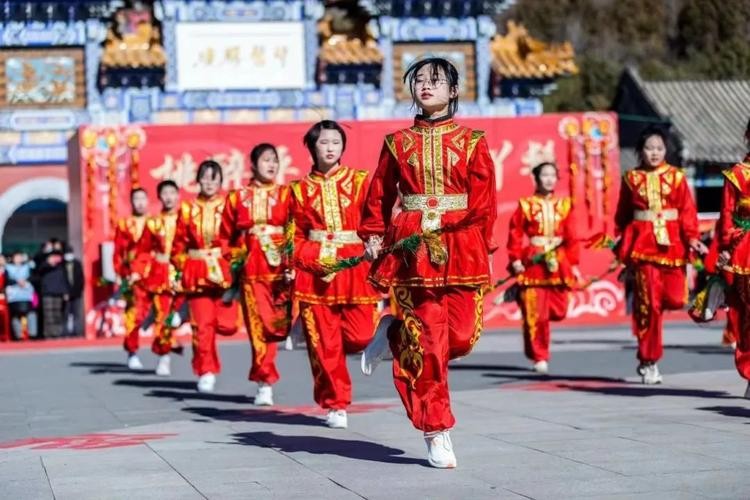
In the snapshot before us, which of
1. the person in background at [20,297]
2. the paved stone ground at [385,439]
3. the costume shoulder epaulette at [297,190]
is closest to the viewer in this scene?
the paved stone ground at [385,439]

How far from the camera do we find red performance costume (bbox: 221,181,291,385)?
10.2 meters

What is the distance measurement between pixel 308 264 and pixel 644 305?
2885 millimetres

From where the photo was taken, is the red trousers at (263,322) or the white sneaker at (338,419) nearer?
the white sneaker at (338,419)

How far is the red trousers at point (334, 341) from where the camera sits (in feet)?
28.2

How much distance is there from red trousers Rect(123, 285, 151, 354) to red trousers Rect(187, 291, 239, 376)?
9.99 feet

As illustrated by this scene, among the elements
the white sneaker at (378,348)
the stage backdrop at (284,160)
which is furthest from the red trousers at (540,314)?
the stage backdrop at (284,160)

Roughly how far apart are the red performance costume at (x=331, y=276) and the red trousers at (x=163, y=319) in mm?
4121

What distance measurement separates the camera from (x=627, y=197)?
10875 millimetres

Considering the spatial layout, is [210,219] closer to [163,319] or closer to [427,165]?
[163,319]

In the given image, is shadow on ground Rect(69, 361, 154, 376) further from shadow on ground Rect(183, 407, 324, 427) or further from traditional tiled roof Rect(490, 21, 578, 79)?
traditional tiled roof Rect(490, 21, 578, 79)

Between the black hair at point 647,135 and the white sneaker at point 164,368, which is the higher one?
the black hair at point 647,135

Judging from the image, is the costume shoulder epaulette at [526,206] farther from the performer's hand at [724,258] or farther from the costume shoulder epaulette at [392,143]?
the costume shoulder epaulette at [392,143]

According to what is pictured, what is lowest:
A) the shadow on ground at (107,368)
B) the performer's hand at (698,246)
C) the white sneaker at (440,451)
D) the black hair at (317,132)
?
the shadow on ground at (107,368)

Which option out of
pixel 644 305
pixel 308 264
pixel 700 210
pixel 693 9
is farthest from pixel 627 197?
pixel 693 9
